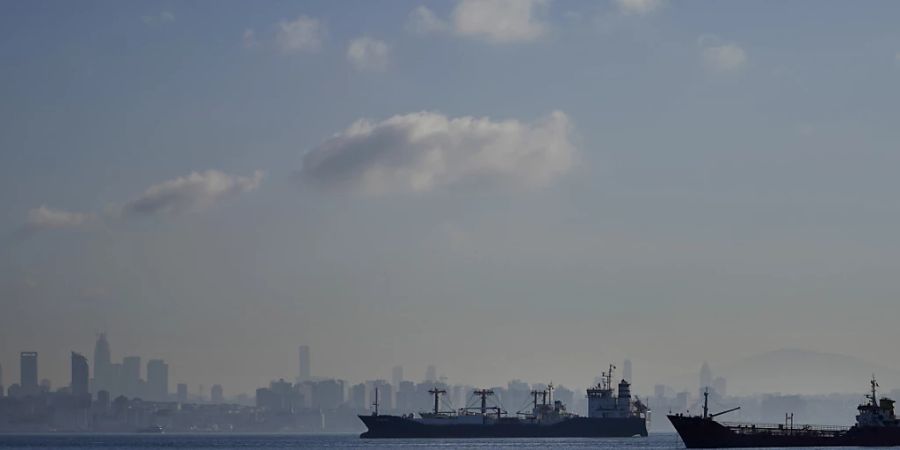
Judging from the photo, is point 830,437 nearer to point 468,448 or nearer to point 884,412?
point 884,412

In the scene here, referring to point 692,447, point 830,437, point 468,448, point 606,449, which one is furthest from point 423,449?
point 830,437

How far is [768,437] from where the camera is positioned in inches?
6073

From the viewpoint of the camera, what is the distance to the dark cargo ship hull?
492 ft

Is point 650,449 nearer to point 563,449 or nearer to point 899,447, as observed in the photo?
point 563,449

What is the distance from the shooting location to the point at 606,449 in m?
179

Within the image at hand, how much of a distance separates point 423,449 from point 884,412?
57.5 meters

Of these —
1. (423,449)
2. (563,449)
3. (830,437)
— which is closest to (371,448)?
(423,449)

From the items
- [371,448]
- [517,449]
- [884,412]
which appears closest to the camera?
[884,412]

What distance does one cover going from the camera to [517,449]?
175 meters

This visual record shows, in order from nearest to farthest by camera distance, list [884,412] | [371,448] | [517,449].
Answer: [884,412] → [517,449] → [371,448]

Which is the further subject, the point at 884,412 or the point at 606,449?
the point at 606,449

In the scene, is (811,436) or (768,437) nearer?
(768,437)

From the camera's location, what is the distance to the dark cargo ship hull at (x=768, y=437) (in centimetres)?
14988

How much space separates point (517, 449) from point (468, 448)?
1066cm
